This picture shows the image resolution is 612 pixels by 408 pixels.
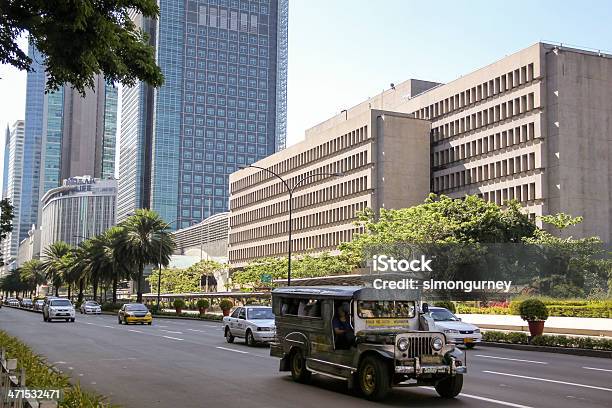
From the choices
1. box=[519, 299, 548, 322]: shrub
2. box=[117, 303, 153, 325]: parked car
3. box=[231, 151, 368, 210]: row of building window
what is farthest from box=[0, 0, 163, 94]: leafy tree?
box=[231, 151, 368, 210]: row of building window

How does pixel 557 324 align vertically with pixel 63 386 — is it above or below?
below

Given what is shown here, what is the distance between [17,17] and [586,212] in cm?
7871

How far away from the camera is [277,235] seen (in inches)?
4973

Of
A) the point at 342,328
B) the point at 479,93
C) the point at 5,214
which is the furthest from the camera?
Answer: the point at 479,93

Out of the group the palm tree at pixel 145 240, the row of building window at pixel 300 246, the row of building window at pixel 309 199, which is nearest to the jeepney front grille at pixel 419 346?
the palm tree at pixel 145 240

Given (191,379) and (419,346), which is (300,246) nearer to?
(191,379)

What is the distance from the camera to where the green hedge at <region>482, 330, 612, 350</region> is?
25562 mm

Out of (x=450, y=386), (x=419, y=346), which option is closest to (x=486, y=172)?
(x=450, y=386)

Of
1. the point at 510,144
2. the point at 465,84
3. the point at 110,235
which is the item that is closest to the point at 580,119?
the point at 510,144

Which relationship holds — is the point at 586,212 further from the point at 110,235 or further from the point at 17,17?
the point at 17,17

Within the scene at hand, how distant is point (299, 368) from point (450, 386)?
3.61 m

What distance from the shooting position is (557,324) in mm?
39344

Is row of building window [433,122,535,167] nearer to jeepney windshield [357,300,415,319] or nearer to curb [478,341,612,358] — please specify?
curb [478,341,612,358]

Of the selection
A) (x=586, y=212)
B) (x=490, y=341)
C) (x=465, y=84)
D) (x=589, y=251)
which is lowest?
(x=490, y=341)
